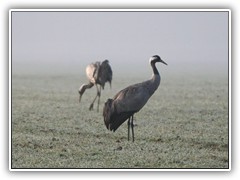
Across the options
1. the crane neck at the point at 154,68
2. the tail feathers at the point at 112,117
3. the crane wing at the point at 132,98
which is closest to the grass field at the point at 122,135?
the tail feathers at the point at 112,117

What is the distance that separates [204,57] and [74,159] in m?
2.49

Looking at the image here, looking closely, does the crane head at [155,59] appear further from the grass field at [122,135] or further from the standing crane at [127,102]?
the grass field at [122,135]

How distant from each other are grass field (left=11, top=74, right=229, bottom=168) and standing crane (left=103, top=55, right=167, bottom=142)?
1.23 feet

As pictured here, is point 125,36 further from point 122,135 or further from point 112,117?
point 122,135

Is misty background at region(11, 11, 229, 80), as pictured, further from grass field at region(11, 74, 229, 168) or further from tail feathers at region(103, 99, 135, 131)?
tail feathers at region(103, 99, 135, 131)

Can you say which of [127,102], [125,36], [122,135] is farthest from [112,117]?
[125,36]

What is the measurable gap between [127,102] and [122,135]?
91cm

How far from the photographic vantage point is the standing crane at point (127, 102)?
853 cm

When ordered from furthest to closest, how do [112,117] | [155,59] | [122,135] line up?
[122,135], [155,59], [112,117]

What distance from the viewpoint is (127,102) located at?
8641 millimetres

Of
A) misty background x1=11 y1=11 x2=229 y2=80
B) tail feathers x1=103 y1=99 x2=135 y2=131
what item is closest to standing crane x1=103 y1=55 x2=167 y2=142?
tail feathers x1=103 y1=99 x2=135 y2=131

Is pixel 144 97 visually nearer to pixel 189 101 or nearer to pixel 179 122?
pixel 179 122

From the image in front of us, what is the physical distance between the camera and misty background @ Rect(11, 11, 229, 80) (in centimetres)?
830
